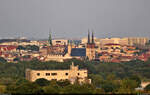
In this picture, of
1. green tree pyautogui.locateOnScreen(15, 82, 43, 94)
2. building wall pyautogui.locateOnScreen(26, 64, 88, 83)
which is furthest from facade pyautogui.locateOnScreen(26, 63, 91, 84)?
green tree pyautogui.locateOnScreen(15, 82, 43, 94)

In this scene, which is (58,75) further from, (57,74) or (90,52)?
(90,52)

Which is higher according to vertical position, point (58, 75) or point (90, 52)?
point (58, 75)

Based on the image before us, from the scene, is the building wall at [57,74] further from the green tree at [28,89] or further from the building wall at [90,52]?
the building wall at [90,52]

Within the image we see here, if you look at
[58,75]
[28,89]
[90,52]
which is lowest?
[90,52]

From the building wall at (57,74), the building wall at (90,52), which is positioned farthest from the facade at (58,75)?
the building wall at (90,52)

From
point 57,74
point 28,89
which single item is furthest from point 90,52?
point 28,89

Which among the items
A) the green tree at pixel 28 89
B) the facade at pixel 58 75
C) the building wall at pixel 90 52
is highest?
the green tree at pixel 28 89

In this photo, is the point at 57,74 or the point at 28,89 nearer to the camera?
the point at 28,89

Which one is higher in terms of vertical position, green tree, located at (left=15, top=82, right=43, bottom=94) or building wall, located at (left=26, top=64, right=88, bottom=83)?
Answer: green tree, located at (left=15, top=82, right=43, bottom=94)

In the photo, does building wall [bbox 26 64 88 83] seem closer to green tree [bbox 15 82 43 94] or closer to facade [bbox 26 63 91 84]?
facade [bbox 26 63 91 84]

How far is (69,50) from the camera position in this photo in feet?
468

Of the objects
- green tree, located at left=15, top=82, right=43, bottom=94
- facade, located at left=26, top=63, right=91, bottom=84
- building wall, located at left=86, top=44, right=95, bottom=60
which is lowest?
building wall, located at left=86, top=44, right=95, bottom=60

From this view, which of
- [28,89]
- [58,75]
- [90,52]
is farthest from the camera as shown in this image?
[90,52]

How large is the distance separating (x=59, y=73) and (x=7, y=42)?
122 meters
